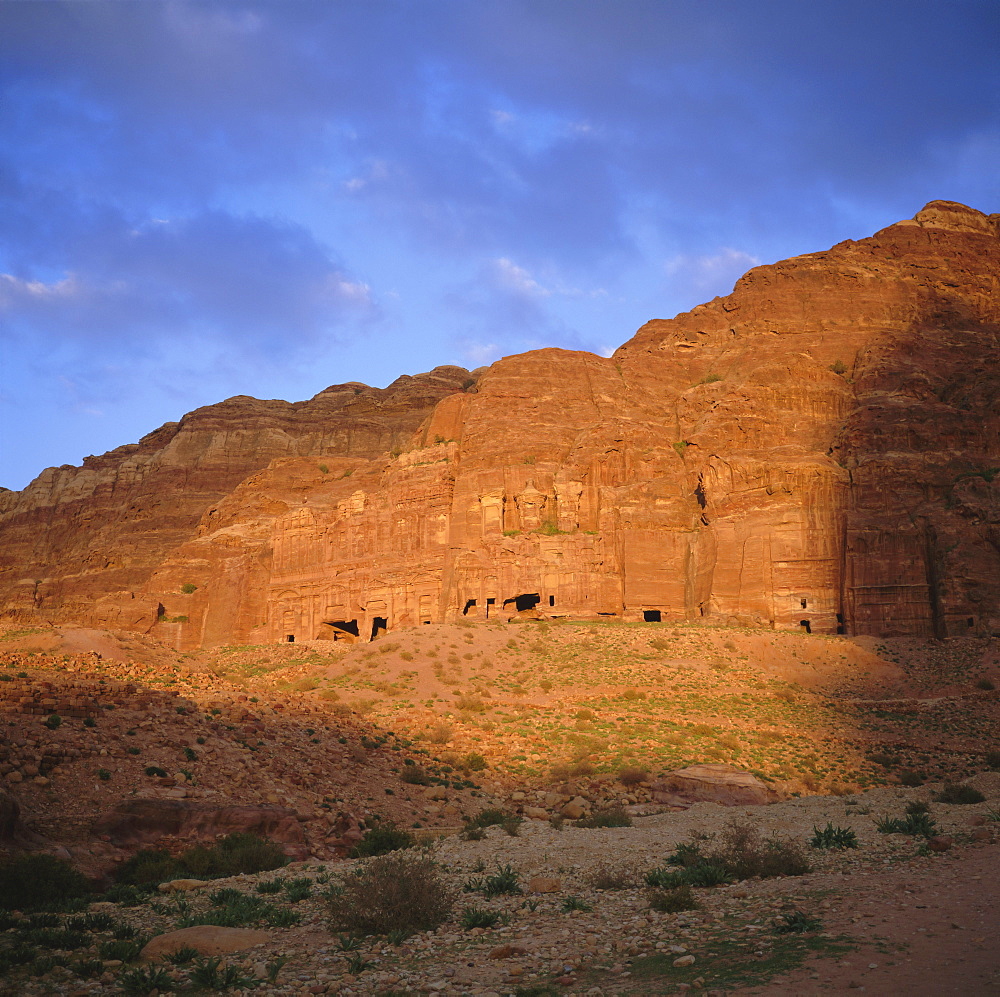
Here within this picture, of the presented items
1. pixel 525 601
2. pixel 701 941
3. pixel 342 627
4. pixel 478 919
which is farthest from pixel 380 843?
pixel 342 627

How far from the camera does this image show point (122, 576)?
300ft

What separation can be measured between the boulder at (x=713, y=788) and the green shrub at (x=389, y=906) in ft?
55.4

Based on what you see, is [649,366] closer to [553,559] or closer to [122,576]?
[553,559]

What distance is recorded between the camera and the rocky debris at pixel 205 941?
419 inches

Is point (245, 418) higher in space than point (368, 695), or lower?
higher

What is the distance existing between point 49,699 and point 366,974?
561 inches

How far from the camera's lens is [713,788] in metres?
28.0

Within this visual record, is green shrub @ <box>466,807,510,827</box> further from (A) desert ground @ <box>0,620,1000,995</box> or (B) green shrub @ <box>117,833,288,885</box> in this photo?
(B) green shrub @ <box>117,833,288,885</box>

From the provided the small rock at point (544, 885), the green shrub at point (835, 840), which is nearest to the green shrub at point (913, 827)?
the green shrub at point (835, 840)

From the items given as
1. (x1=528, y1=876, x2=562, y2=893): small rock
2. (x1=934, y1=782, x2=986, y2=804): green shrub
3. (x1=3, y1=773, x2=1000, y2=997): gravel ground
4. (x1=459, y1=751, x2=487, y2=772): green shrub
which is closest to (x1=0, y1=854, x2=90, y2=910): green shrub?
(x1=3, y1=773, x2=1000, y2=997): gravel ground

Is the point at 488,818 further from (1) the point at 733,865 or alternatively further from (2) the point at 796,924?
(2) the point at 796,924

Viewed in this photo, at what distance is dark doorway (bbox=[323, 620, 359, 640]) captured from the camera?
63094 mm

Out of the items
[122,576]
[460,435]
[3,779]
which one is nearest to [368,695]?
[3,779]

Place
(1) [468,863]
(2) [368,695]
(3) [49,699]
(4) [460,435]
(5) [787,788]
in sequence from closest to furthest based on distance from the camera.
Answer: (1) [468,863] → (3) [49,699] → (5) [787,788] → (2) [368,695] → (4) [460,435]
